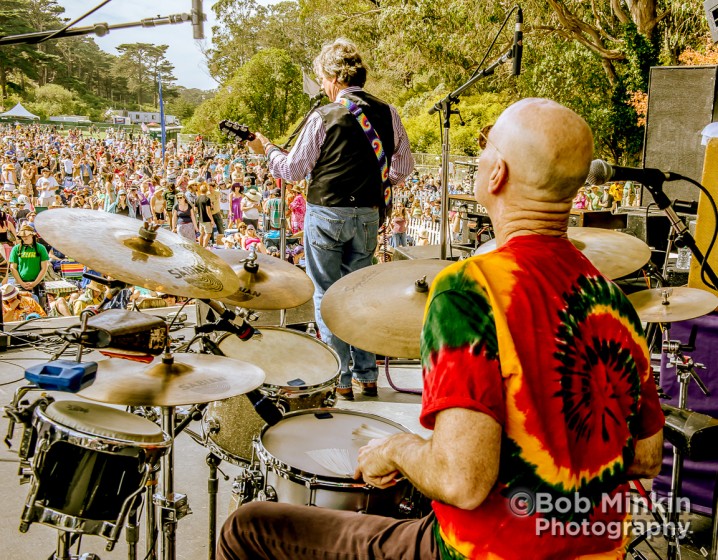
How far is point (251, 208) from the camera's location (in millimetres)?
12367

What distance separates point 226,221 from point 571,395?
1509 cm

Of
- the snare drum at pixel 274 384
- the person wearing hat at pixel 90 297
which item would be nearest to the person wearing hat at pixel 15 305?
the person wearing hat at pixel 90 297

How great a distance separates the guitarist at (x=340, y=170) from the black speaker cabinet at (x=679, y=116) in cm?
634

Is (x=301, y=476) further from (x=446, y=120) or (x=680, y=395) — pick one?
(x=446, y=120)

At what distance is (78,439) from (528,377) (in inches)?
39.3

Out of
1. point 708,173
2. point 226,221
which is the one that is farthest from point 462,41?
point 708,173

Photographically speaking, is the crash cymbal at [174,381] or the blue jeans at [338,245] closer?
the crash cymbal at [174,381]

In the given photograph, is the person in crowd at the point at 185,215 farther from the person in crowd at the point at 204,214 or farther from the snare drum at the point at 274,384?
the snare drum at the point at 274,384

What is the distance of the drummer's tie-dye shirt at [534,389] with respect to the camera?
1046 millimetres

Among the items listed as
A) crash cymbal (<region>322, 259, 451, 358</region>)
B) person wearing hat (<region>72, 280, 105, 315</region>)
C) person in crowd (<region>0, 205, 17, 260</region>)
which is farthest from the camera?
person in crowd (<region>0, 205, 17, 260</region>)

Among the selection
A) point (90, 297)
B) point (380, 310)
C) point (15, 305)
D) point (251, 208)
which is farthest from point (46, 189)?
point (380, 310)

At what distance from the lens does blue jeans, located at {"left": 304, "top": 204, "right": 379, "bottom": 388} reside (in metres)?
3.18

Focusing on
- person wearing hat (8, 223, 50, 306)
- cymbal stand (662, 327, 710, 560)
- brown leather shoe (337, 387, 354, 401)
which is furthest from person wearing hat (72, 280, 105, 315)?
cymbal stand (662, 327, 710, 560)

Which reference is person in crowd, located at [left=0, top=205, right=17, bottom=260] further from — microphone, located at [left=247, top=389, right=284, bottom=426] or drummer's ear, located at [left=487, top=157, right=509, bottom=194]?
drummer's ear, located at [left=487, top=157, right=509, bottom=194]
